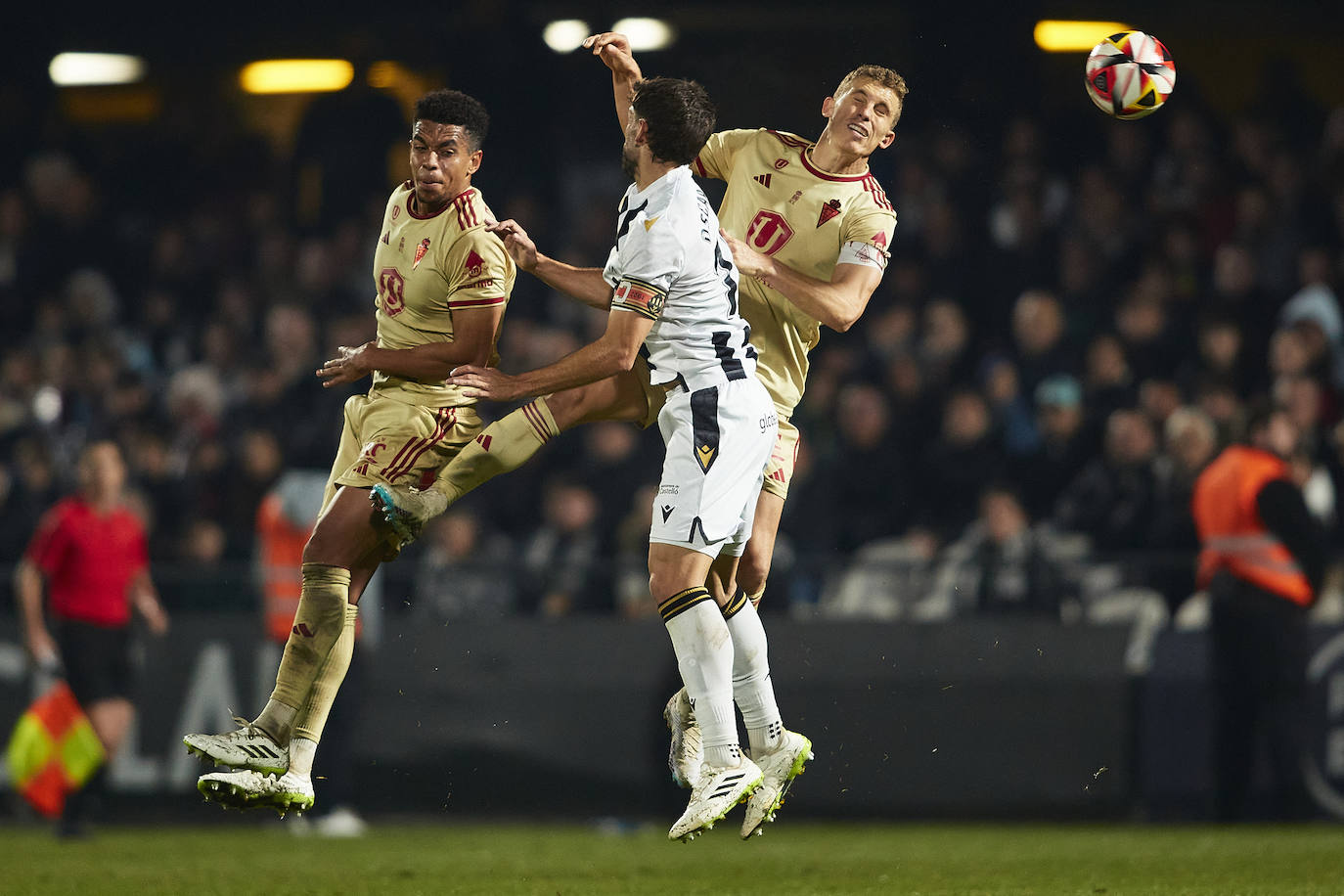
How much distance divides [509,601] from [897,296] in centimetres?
333

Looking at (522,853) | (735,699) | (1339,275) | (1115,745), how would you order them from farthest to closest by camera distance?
(1339,275) < (1115,745) < (522,853) < (735,699)

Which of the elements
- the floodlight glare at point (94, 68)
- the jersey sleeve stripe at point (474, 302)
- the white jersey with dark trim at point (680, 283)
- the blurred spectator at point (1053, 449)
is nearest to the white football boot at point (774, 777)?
the white jersey with dark trim at point (680, 283)

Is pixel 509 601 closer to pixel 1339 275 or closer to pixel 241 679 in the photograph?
pixel 241 679

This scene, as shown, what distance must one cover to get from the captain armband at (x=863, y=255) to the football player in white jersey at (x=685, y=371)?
560 millimetres

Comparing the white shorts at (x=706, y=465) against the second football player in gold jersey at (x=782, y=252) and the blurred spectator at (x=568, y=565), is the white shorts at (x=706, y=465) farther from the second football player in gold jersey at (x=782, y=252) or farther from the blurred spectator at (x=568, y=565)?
the blurred spectator at (x=568, y=565)

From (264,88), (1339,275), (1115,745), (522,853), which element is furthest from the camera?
(264,88)

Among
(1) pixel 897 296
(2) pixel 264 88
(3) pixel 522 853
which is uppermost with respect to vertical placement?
(2) pixel 264 88

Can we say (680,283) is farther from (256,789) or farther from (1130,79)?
(256,789)

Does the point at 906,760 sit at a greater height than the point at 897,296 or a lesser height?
lesser

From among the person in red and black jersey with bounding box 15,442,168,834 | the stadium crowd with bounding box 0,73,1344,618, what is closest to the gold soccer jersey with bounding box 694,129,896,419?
the stadium crowd with bounding box 0,73,1344,618

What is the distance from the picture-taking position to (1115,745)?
38.3 ft

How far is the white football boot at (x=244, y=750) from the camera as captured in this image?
6633mm

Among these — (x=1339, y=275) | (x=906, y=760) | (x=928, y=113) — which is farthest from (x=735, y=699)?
(x=1339, y=275)

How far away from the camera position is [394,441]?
6.97 m
